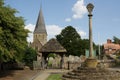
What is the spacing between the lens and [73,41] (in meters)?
99.4

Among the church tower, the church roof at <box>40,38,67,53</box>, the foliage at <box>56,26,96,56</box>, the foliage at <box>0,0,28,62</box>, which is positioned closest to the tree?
the foliage at <box>56,26,96,56</box>

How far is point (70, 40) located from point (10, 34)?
7776cm

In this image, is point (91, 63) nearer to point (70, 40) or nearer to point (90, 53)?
point (90, 53)

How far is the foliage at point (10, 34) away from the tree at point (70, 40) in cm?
6873

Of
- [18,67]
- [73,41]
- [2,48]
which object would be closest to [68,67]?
[18,67]

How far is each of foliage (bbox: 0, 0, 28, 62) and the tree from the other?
6873cm

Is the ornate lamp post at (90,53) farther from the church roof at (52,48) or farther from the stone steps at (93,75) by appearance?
the church roof at (52,48)

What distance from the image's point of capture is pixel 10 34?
26266mm

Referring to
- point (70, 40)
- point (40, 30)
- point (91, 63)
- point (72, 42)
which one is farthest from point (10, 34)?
point (40, 30)

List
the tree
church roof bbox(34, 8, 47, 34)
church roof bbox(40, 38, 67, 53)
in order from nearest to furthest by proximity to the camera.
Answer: church roof bbox(40, 38, 67, 53)
the tree
church roof bbox(34, 8, 47, 34)

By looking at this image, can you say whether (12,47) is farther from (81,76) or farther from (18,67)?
(18,67)

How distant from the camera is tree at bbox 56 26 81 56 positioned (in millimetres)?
96562

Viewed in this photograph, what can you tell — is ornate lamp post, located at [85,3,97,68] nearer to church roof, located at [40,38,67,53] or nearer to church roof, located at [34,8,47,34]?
church roof, located at [40,38,67,53]

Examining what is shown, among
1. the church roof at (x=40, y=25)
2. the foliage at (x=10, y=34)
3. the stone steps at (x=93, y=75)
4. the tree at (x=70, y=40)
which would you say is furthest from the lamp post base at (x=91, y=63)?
the church roof at (x=40, y=25)
